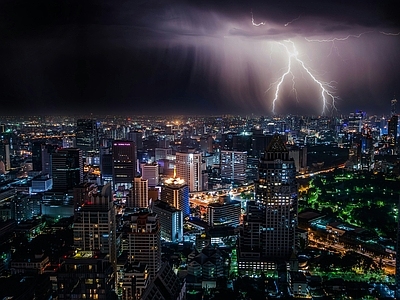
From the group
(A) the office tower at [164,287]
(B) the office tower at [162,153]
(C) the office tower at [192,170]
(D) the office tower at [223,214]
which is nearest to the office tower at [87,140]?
(B) the office tower at [162,153]

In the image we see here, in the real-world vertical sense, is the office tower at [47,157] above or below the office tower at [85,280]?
above

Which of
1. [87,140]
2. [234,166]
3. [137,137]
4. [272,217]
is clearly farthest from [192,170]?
[272,217]

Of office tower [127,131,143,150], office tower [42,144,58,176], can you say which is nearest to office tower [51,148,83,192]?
office tower [42,144,58,176]

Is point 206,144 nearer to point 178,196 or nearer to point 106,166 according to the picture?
point 106,166

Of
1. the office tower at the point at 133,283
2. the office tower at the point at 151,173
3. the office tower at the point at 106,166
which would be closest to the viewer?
the office tower at the point at 133,283

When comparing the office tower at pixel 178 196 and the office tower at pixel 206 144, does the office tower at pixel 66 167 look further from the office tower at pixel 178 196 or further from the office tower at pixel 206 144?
the office tower at pixel 206 144

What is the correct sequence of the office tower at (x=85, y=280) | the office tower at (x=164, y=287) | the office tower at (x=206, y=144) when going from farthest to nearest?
1. the office tower at (x=206, y=144)
2. the office tower at (x=85, y=280)
3. the office tower at (x=164, y=287)

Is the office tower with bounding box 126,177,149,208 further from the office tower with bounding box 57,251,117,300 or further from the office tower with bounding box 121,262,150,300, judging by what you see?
the office tower with bounding box 57,251,117,300
